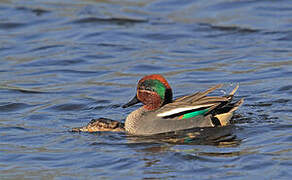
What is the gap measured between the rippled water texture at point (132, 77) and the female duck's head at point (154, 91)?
654 millimetres

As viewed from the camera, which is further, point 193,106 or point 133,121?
point 133,121

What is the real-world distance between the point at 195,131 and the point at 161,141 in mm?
609

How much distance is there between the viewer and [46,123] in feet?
36.7

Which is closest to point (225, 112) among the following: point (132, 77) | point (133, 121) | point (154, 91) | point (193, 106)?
point (193, 106)

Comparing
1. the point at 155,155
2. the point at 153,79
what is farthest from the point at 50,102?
the point at 155,155

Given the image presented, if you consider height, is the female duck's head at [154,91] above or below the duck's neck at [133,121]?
above

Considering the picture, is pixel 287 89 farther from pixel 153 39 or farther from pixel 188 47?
pixel 153 39

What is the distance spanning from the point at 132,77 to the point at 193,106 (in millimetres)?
4244

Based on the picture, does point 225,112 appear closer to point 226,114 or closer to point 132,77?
point 226,114

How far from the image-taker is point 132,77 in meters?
14.2

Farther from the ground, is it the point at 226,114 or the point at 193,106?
the point at 193,106

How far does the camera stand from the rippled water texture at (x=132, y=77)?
893cm

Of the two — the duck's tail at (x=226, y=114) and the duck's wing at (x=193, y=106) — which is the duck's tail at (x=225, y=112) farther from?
the duck's wing at (x=193, y=106)

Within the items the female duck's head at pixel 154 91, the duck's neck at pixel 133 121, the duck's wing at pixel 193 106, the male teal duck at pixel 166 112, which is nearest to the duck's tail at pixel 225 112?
the male teal duck at pixel 166 112
